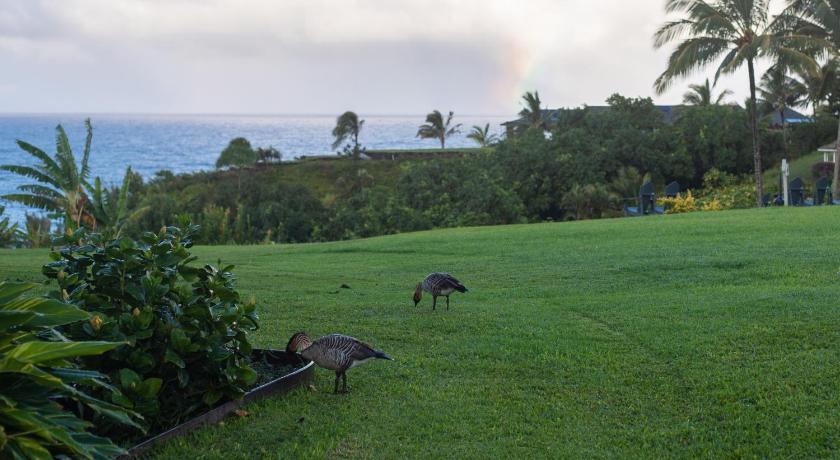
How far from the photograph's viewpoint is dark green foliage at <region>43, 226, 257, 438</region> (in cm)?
482

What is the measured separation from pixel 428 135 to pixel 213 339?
324ft

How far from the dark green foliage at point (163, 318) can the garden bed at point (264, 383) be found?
0.36 ft

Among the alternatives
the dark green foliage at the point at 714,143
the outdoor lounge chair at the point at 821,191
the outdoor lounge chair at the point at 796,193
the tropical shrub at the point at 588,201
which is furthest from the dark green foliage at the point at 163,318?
the dark green foliage at the point at 714,143

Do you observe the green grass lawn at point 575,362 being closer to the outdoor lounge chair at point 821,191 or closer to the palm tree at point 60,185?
the palm tree at point 60,185

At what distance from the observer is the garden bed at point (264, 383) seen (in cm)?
478

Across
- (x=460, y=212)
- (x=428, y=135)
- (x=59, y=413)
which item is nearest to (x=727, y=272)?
(x=59, y=413)

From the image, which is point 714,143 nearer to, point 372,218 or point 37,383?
point 372,218

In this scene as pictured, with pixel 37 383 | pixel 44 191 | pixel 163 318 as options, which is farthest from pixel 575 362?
pixel 44 191

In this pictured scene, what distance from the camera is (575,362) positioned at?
6629mm

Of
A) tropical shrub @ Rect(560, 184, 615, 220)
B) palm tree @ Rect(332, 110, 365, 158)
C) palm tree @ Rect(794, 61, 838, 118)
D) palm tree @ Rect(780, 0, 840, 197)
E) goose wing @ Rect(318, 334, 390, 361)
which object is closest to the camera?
goose wing @ Rect(318, 334, 390, 361)

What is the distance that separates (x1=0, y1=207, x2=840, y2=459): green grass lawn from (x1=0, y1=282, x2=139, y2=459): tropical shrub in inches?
69.7

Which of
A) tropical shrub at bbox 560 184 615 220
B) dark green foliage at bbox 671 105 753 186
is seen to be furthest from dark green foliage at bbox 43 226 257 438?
dark green foliage at bbox 671 105 753 186

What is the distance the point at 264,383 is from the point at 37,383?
3.21 metres

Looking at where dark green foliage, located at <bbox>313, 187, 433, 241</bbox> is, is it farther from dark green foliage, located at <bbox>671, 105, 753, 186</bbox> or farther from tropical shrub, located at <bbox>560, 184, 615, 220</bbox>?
dark green foliage, located at <bbox>671, 105, 753, 186</bbox>
